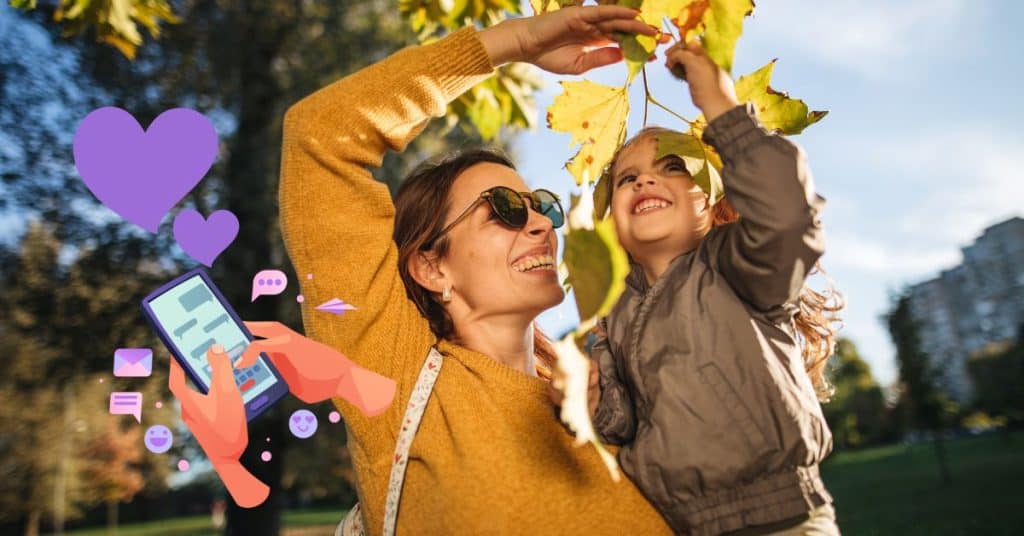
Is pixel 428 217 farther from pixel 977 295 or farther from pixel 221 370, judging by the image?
pixel 977 295

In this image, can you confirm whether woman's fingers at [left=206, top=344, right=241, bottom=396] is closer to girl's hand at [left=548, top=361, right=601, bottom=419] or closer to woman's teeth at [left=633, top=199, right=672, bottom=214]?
girl's hand at [left=548, top=361, right=601, bottom=419]

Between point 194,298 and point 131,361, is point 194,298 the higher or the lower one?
the higher one

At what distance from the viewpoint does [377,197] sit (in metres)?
1.59

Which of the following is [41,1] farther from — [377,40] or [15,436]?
[15,436]

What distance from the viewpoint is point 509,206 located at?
5.86 ft

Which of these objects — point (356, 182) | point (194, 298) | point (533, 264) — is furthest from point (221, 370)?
point (533, 264)

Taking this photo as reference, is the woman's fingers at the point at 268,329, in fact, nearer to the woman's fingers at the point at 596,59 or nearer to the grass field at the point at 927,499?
the woman's fingers at the point at 596,59

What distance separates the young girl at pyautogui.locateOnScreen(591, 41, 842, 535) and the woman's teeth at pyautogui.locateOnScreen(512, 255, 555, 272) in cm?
39

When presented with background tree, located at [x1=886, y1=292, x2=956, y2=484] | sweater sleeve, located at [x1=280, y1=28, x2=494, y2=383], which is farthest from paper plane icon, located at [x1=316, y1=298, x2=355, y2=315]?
background tree, located at [x1=886, y1=292, x2=956, y2=484]

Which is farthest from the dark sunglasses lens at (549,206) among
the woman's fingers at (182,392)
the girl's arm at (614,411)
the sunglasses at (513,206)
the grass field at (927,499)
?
the grass field at (927,499)

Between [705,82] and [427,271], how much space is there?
0.89 metres

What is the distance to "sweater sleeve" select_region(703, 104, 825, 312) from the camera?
3.83ft

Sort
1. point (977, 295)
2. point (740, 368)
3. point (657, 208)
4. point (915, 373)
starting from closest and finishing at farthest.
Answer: point (740, 368) → point (657, 208) → point (915, 373) → point (977, 295)

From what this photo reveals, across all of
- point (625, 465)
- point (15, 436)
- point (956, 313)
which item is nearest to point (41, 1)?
point (625, 465)
